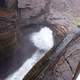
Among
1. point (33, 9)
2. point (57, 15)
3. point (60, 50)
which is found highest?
point (60, 50)

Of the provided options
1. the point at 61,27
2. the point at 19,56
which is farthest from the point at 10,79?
the point at 61,27

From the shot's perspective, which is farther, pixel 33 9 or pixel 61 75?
pixel 33 9

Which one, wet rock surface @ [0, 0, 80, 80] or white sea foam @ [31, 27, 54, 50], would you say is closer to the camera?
wet rock surface @ [0, 0, 80, 80]

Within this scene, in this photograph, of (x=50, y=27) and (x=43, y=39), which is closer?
(x=43, y=39)

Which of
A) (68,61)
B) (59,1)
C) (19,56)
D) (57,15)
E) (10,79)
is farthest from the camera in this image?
(59,1)

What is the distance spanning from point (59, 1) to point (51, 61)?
2992 mm

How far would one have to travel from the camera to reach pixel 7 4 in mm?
2594

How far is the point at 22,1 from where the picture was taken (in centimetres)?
336

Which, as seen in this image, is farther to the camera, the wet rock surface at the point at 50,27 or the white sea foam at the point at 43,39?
the white sea foam at the point at 43,39

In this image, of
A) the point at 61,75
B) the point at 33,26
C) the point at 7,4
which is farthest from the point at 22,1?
the point at 61,75

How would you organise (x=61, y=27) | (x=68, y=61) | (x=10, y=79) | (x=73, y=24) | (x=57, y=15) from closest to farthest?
(x=68, y=61), (x=10, y=79), (x=61, y=27), (x=73, y=24), (x=57, y=15)

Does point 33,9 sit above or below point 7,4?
below

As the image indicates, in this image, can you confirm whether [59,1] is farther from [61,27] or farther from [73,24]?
[61,27]

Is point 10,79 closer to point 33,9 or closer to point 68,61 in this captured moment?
point 68,61
